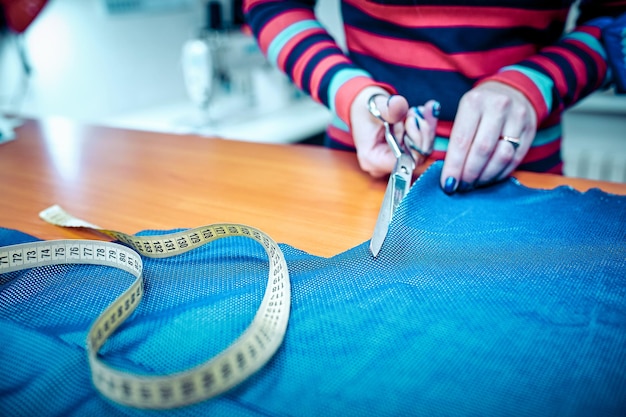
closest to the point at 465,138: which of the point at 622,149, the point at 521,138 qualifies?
the point at 521,138

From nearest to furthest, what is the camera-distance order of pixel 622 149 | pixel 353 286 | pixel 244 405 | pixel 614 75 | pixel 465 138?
pixel 244 405 < pixel 353 286 < pixel 465 138 < pixel 614 75 < pixel 622 149

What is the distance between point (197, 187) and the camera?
660mm

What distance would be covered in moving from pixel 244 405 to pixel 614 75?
2.24 feet

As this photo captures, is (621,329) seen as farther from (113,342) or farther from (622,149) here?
(622,149)

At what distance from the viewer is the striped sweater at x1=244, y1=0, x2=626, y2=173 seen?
67cm

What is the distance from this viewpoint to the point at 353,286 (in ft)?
1.29

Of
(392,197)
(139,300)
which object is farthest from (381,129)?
(139,300)

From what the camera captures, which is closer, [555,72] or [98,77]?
[555,72]

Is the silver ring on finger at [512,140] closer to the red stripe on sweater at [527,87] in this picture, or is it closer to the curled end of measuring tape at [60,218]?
the red stripe on sweater at [527,87]

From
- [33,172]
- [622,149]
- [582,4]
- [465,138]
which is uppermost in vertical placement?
[582,4]

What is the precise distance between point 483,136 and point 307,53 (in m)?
0.32

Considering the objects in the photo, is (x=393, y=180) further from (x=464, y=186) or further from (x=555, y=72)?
(x=555, y=72)

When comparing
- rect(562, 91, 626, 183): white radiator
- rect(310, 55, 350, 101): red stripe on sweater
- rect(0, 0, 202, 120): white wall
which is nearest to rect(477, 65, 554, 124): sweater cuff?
rect(310, 55, 350, 101): red stripe on sweater

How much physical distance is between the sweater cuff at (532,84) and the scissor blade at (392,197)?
16cm
